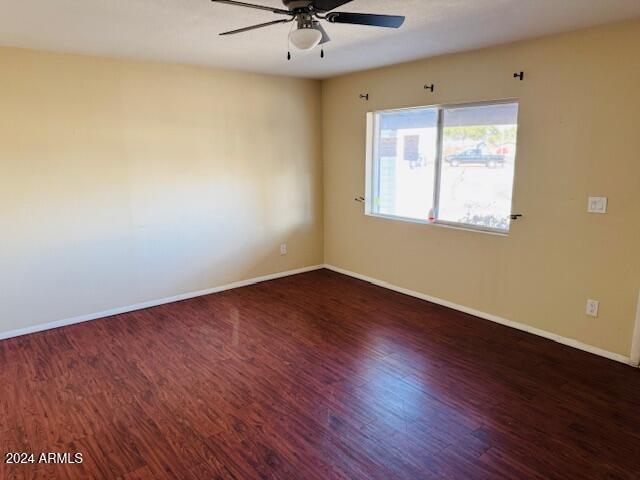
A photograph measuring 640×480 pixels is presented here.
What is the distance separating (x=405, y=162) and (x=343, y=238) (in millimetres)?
1303

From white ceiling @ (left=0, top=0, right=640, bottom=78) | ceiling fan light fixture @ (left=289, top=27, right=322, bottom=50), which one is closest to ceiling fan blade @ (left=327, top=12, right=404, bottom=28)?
ceiling fan light fixture @ (left=289, top=27, right=322, bottom=50)

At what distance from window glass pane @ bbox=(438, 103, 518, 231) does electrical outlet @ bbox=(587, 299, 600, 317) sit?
882 mm

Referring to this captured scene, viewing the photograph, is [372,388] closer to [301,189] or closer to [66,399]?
[66,399]

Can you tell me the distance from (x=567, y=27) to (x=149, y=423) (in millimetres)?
3791

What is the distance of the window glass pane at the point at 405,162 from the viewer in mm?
4449

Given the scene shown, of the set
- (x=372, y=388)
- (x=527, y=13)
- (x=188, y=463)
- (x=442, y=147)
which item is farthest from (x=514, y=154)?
(x=188, y=463)

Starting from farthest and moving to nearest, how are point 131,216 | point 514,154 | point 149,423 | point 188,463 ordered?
point 131,216
point 514,154
point 149,423
point 188,463

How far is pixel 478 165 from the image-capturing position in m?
3.99

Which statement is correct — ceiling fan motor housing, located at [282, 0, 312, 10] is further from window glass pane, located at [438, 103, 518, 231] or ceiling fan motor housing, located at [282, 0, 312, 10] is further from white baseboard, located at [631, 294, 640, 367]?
white baseboard, located at [631, 294, 640, 367]

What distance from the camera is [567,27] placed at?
3080 mm

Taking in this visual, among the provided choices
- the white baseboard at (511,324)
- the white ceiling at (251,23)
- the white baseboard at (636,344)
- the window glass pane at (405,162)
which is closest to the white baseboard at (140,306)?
the white baseboard at (511,324)

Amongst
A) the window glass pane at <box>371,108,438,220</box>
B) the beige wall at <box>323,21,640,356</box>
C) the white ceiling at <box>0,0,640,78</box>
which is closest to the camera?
the white ceiling at <box>0,0,640,78</box>

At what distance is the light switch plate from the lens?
10.4ft

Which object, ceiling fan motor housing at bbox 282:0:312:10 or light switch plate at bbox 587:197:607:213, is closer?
ceiling fan motor housing at bbox 282:0:312:10
